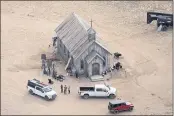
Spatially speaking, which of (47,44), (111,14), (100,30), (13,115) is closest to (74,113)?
(13,115)

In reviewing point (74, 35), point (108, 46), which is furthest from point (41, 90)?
point (108, 46)

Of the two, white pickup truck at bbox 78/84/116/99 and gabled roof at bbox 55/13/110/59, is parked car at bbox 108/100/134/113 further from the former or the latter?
gabled roof at bbox 55/13/110/59

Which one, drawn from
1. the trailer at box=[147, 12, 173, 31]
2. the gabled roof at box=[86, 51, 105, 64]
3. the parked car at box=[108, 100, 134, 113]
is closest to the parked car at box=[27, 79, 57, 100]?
the gabled roof at box=[86, 51, 105, 64]

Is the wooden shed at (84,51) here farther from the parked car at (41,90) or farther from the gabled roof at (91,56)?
the parked car at (41,90)

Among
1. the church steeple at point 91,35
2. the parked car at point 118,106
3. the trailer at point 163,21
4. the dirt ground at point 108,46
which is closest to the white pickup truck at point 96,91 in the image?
the dirt ground at point 108,46

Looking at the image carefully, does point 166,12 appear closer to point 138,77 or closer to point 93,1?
point 93,1

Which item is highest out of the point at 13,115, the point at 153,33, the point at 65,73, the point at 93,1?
the point at 93,1
